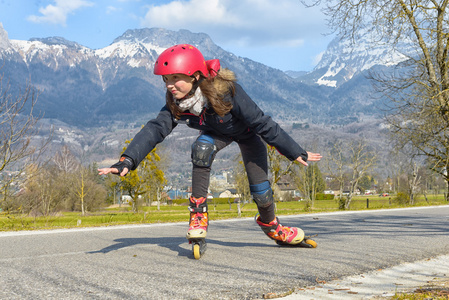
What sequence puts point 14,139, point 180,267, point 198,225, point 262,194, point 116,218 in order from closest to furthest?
point 180,267, point 198,225, point 262,194, point 14,139, point 116,218

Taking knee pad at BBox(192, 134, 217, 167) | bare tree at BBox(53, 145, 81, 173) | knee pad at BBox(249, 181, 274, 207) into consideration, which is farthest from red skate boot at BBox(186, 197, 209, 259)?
bare tree at BBox(53, 145, 81, 173)

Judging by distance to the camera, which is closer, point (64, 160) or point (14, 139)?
point (14, 139)

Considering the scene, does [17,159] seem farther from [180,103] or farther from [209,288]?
[209,288]

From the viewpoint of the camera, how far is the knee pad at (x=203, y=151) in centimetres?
388

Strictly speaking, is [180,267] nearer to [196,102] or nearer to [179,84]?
[196,102]

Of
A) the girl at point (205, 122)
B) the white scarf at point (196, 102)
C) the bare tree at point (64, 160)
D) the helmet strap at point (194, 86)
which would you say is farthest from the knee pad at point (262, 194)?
the bare tree at point (64, 160)

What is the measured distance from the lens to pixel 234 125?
3.90 metres

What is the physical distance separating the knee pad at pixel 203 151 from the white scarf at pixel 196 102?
1.04 feet

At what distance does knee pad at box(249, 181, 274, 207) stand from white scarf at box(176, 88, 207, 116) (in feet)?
3.41

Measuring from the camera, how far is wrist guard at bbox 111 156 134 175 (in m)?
3.20

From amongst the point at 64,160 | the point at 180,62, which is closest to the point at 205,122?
the point at 180,62

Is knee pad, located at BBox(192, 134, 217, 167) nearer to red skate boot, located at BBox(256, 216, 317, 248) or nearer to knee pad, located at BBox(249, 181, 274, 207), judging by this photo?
knee pad, located at BBox(249, 181, 274, 207)

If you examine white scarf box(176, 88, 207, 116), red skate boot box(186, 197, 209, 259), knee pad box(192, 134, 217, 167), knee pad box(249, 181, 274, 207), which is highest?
white scarf box(176, 88, 207, 116)

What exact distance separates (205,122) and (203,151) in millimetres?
285
